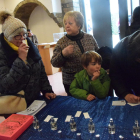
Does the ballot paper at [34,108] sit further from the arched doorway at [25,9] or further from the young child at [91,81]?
the arched doorway at [25,9]

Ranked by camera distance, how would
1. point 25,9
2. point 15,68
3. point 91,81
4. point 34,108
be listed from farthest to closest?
point 25,9 < point 91,81 < point 34,108 < point 15,68

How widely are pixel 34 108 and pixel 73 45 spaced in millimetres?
770

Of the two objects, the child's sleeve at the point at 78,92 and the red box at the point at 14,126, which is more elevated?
the child's sleeve at the point at 78,92

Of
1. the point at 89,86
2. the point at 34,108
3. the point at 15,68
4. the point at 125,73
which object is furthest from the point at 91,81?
the point at 15,68

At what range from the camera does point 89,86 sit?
154 centimetres

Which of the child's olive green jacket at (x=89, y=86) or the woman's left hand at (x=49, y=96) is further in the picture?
the woman's left hand at (x=49, y=96)

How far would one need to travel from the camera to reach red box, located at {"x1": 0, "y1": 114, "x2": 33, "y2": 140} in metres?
0.99

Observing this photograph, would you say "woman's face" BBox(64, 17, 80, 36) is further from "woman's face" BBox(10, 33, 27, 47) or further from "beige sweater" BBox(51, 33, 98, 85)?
"woman's face" BBox(10, 33, 27, 47)

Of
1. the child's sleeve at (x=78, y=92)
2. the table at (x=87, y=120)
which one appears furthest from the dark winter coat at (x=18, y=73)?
the child's sleeve at (x=78, y=92)

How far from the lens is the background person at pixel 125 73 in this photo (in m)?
1.28

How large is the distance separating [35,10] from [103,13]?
5064 mm

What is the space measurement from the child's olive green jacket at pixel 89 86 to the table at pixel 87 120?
0.06m

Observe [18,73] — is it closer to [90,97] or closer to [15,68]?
[15,68]

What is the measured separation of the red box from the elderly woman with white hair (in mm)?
144
